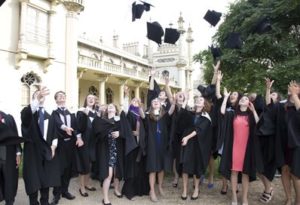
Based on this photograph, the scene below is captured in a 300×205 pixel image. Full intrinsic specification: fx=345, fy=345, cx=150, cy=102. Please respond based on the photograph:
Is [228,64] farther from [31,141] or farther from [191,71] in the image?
[191,71]

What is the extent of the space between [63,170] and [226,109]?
124 inches

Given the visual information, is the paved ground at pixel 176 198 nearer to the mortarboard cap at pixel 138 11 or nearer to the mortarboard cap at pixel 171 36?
the mortarboard cap at pixel 171 36

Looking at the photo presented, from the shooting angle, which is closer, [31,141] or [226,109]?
[31,141]

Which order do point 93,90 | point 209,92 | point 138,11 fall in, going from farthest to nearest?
point 93,90 → point 138,11 → point 209,92

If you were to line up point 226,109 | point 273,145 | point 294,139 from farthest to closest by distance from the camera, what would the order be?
point 226,109 < point 273,145 < point 294,139

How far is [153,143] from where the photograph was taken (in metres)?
6.36

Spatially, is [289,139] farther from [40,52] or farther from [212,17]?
[40,52]

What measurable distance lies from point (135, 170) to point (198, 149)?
126 centimetres

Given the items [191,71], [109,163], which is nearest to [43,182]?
[109,163]

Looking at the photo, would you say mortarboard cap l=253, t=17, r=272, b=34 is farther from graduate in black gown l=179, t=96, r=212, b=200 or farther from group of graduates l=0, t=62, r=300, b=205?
graduate in black gown l=179, t=96, r=212, b=200

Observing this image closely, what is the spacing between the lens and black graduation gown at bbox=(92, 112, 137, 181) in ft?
19.5

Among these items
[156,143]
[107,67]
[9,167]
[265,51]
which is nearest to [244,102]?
[156,143]

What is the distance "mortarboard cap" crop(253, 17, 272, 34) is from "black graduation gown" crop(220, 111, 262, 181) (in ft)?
15.8

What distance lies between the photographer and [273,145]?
5.80 metres
